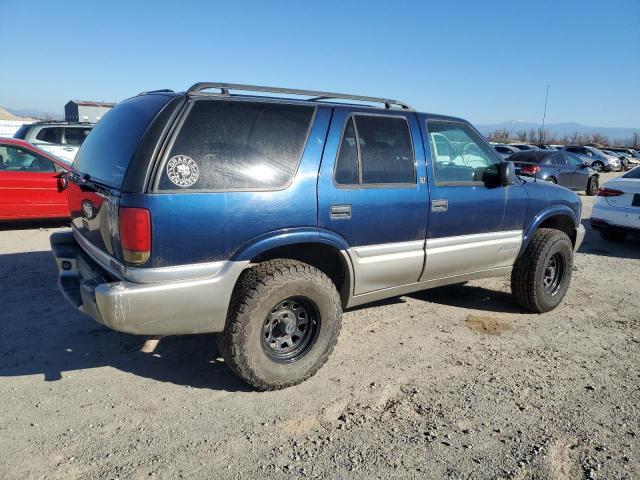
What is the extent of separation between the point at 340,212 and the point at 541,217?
2.44 metres

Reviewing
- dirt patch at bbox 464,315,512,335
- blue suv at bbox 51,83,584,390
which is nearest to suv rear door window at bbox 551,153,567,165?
dirt patch at bbox 464,315,512,335

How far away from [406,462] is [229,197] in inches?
69.0

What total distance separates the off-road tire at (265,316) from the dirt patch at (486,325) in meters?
1.76

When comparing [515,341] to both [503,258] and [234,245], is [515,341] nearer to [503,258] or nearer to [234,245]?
[503,258]

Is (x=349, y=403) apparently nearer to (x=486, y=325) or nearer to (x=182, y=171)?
(x=182, y=171)

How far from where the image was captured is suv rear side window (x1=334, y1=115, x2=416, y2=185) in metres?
3.52

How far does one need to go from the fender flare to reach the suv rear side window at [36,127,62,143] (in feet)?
35.4

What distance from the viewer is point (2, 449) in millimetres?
2600

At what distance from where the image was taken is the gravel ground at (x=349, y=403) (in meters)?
2.59

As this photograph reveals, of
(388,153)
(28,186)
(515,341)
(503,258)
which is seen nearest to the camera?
(388,153)

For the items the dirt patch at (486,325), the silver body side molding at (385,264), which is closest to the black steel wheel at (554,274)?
the dirt patch at (486,325)

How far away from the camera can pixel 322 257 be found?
3713 mm

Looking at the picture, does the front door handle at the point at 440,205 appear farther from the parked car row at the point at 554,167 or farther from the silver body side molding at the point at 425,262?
the parked car row at the point at 554,167

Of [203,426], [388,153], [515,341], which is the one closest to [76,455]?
[203,426]
